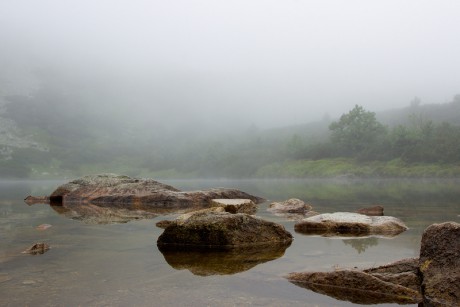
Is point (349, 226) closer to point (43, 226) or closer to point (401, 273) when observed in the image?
point (401, 273)

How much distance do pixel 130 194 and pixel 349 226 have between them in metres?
17.4

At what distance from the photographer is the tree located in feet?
474

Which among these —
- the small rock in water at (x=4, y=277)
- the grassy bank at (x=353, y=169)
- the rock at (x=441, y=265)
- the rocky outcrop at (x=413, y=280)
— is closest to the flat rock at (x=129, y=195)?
the small rock in water at (x=4, y=277)

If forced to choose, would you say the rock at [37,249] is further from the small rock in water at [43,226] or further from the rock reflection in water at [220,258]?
the small rock in water at [43,226]

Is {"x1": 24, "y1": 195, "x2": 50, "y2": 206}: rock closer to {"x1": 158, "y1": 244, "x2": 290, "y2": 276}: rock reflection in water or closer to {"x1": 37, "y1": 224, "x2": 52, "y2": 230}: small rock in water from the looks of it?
{"x1": 37, "y1": 224, "x2": 52, "y2": 230}: small rock in water

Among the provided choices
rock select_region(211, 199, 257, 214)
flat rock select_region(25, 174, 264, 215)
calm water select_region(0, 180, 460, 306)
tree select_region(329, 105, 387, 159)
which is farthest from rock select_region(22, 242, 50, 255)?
tree select_region(329, 105, 387, 159)

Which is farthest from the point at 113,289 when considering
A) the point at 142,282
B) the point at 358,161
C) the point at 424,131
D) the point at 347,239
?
the point at 424,131

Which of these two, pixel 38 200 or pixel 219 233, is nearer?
pixel 219 233

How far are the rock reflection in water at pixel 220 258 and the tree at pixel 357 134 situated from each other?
450 ft

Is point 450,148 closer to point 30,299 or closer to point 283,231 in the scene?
point 283,231

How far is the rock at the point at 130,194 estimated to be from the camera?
81.1ft

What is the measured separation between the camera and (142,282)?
22.1ft

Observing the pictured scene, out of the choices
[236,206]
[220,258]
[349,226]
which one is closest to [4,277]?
[220,258]

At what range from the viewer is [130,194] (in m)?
26.4
